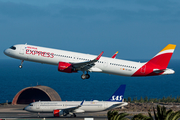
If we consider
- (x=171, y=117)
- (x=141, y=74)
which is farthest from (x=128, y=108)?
(x=171, y=117)

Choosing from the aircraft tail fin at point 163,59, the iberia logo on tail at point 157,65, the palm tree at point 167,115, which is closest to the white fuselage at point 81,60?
the iberia logo on tail at point 157,65

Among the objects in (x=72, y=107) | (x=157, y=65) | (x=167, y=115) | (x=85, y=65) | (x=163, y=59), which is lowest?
(x=167, y=115)

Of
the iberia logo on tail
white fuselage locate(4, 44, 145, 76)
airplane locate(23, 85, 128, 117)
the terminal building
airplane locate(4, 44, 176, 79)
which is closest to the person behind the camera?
airplane locate(4, 44, 176, 79)

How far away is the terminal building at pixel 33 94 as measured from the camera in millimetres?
99125

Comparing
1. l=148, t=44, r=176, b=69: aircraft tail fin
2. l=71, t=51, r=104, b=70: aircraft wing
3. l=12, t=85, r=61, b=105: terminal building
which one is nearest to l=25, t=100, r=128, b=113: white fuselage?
l=71, t=51, r=104, b=70: aircraft wing

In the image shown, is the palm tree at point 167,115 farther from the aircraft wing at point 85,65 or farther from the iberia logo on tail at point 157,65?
the iberia logo on tail at point 157,65

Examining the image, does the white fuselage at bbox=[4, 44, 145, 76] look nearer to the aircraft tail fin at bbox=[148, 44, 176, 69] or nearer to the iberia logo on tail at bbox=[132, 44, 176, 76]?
the iberia logo on tail at bbox=[132, 44, 176, 76]

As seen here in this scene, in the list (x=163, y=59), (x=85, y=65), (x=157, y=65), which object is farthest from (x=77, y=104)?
(x=163, y=59)

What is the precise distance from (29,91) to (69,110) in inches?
1627

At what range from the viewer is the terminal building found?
99.1 meters

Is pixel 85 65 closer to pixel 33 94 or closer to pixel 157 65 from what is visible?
pixel 157 65

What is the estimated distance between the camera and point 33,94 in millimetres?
104625

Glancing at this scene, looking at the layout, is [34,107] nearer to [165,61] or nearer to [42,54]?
[42,54]

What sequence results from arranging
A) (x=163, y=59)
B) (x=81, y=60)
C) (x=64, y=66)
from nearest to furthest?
1. (x=64, y=66)
2. (x=81, y=60)
3. (x=163, y=59)
